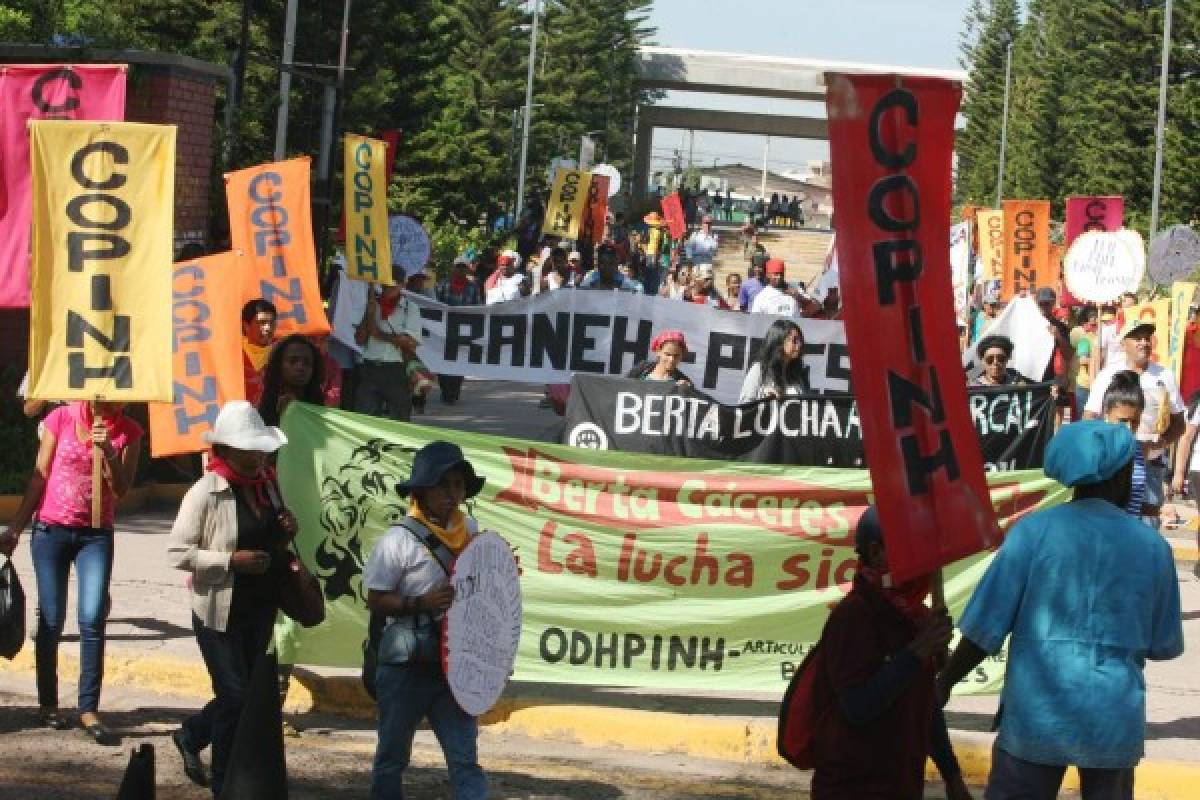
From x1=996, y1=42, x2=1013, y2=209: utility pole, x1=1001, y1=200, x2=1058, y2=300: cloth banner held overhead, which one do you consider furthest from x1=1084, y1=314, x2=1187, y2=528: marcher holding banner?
x1=996, y1=42, x2=1013, y2=209: utility pole

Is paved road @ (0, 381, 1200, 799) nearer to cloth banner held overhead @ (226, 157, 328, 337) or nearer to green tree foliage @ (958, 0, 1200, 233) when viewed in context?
cloth banner held overhead @ (226, 157, 328, 337)

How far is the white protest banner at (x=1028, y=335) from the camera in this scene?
1634cm

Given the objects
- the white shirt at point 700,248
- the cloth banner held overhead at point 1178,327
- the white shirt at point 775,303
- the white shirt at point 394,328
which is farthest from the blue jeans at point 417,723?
the white shirt at point 700,248

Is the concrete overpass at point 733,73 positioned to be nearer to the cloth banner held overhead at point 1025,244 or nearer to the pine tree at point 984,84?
the pine tree at point 984,84

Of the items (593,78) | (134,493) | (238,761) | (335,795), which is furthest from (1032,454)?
(593,78)

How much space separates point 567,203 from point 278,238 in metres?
22.0

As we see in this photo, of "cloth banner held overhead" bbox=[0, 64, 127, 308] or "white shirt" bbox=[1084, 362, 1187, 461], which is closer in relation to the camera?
"cloth banner held overhead" bbox=[0, 64, 127, 308]

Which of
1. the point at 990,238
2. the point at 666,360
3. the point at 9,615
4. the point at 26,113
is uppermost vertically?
the point at 990,238

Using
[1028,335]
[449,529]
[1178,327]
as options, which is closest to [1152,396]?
[1028,335]

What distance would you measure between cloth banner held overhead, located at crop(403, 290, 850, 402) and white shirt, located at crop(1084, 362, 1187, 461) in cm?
190

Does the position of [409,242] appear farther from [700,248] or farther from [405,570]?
[700,248]

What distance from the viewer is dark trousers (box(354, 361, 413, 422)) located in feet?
50.8

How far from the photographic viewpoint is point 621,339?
13.3 meters

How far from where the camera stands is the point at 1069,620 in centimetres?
543
